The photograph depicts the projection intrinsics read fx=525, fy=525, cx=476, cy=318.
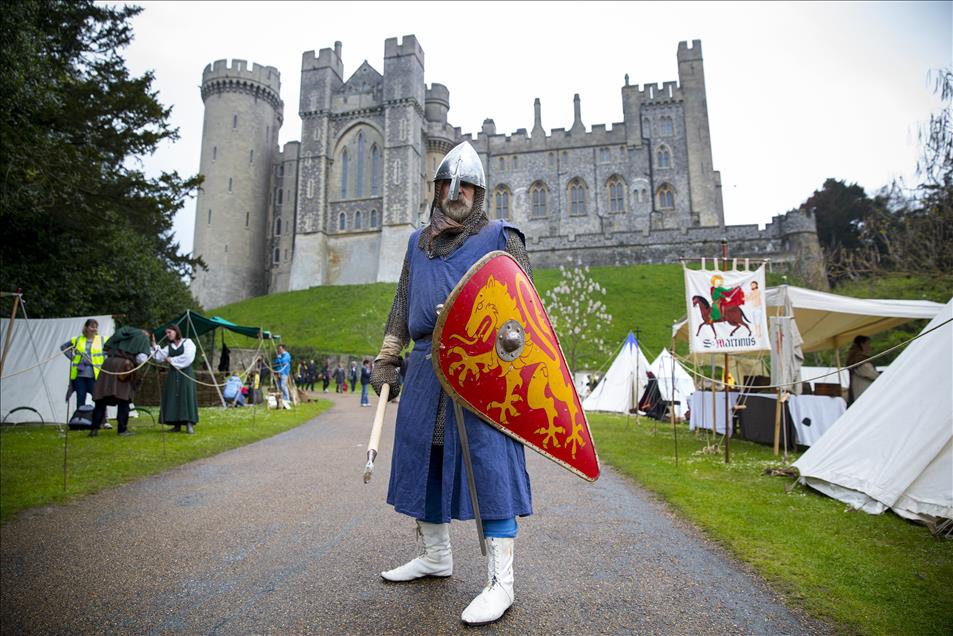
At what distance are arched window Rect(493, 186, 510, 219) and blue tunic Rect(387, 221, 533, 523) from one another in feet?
168

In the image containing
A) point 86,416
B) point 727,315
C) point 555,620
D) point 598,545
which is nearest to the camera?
point 555,620

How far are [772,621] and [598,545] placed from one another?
120cm

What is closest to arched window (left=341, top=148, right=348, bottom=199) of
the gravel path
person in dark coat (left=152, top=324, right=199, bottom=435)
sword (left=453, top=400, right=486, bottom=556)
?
person in dark coat (left=152, top=324, right=199, bottom=435)

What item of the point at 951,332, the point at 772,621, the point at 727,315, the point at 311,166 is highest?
the point at 311,166

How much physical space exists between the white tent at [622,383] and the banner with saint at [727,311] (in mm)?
8022

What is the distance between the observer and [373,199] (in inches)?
1889

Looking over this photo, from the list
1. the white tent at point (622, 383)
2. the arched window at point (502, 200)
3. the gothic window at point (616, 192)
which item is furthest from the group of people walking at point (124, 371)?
the gothic window at point (616, 192)

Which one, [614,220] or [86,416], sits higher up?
[614,220]

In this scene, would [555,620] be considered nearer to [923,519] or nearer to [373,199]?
[923,519]

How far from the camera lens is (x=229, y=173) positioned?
48906 mm

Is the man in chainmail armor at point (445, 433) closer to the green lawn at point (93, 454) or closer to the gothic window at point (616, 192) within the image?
the green lawn at point (93, 454)

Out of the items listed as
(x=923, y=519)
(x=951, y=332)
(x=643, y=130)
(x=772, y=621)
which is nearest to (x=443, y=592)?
(x=772, y=621)

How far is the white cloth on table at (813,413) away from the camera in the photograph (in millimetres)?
7457

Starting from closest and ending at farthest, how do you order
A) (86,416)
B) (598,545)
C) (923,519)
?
(598,545), (923,519), (86,416)
